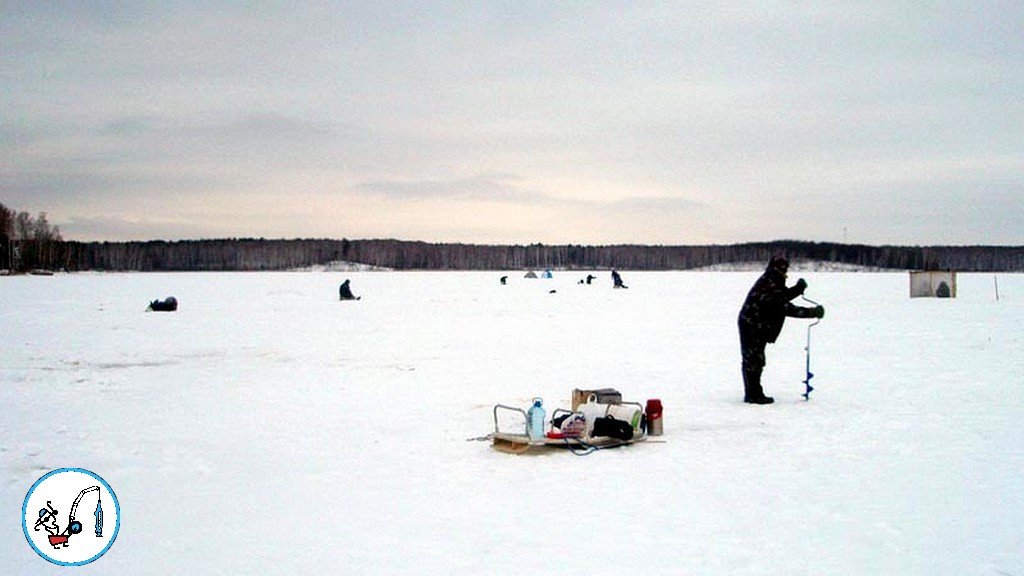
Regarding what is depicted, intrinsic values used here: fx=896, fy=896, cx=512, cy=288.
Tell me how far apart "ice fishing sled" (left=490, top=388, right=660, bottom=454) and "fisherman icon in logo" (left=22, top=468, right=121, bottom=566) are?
3.92 meters

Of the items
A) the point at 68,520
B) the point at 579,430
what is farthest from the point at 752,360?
the point at 68,520

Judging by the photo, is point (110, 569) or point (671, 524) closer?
point (110, 569)

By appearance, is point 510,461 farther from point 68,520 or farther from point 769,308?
point 769,308

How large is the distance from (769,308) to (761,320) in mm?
212

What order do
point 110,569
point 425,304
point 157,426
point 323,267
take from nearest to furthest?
point 110,569
point 157,426
point 425,304
point 323,267

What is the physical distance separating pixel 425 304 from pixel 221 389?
2419cm

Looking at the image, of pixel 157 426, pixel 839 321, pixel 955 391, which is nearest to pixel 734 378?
pixel 955 391

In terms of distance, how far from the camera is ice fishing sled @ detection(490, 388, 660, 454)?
9.06m

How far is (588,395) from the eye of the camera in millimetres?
10570

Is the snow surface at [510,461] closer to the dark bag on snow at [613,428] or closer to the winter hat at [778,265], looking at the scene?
the dark bag on snow at [613,428]

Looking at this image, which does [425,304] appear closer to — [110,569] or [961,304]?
[961,304]

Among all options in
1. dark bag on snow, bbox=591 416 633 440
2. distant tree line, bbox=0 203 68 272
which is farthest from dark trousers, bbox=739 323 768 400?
distant tree line, bbox=0 203 68 272

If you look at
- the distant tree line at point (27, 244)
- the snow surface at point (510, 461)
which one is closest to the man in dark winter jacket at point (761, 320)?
the snow surface at point (510, 461)

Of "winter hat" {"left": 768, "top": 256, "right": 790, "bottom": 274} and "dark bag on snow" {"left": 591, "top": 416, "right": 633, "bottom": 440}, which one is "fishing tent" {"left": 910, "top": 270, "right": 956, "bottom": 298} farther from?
"dark bag on snow" {"left": 591, "top": 416, "right": 633, "bottom": 440}
